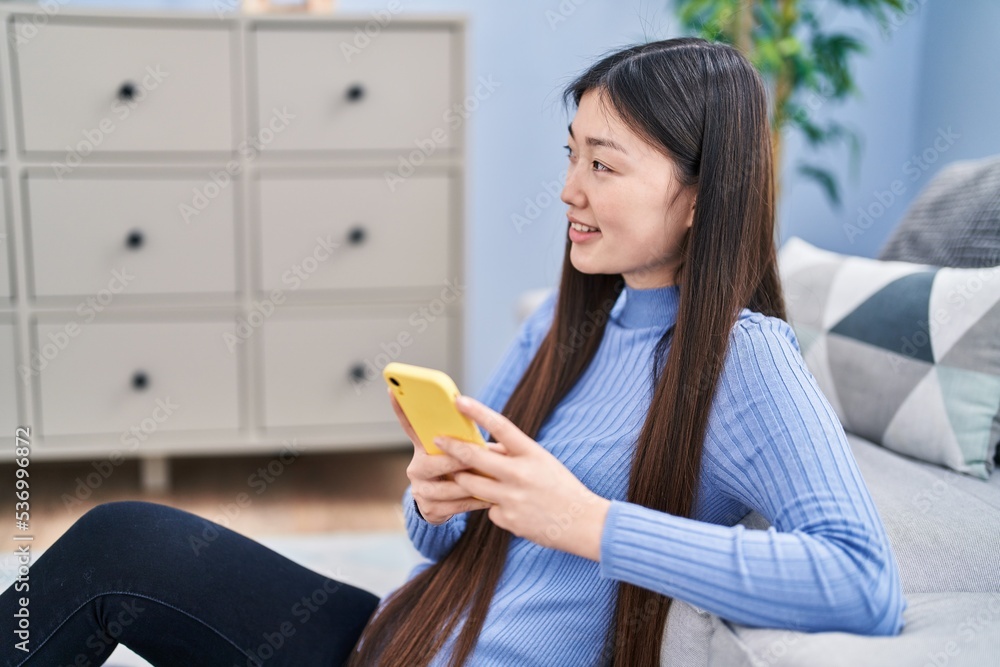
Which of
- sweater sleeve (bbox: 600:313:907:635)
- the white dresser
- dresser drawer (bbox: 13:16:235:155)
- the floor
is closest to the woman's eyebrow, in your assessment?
sweater sleeve (bbox: 600:313:907:635)

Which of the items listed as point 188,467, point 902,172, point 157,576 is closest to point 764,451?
point 157,576

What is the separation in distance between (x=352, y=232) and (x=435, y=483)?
1.37m

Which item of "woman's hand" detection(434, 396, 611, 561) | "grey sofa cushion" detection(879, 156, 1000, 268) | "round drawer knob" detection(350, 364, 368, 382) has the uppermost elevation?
"grey sofa cushion" detection(879, 156, 1000, 268)

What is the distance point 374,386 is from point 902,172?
1.79m

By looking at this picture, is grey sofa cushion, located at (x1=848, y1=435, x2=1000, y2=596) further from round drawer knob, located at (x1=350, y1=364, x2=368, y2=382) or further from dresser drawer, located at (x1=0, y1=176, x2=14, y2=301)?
dresser drawer, located at (x1=0, y1=176, x2=14, y2=301)

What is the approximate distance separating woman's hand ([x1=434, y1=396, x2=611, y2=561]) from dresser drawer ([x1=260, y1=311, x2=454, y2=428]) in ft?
4.82

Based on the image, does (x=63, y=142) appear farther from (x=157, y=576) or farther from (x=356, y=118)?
(x=157, y=576)

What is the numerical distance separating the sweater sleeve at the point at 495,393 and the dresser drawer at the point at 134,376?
1.16 meters

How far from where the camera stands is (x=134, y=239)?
203 cm

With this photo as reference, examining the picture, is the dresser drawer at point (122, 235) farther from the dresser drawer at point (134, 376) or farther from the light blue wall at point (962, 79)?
the light blue wall at point (962, 79)

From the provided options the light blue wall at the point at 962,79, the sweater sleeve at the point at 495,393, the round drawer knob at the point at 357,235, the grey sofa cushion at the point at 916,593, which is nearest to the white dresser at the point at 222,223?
the round drawer knob at the point at 357,235

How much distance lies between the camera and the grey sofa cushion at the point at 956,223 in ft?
3.96

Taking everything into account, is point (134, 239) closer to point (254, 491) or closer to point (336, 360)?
point (336, 360)

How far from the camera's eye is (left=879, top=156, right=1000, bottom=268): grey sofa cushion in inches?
47.6
